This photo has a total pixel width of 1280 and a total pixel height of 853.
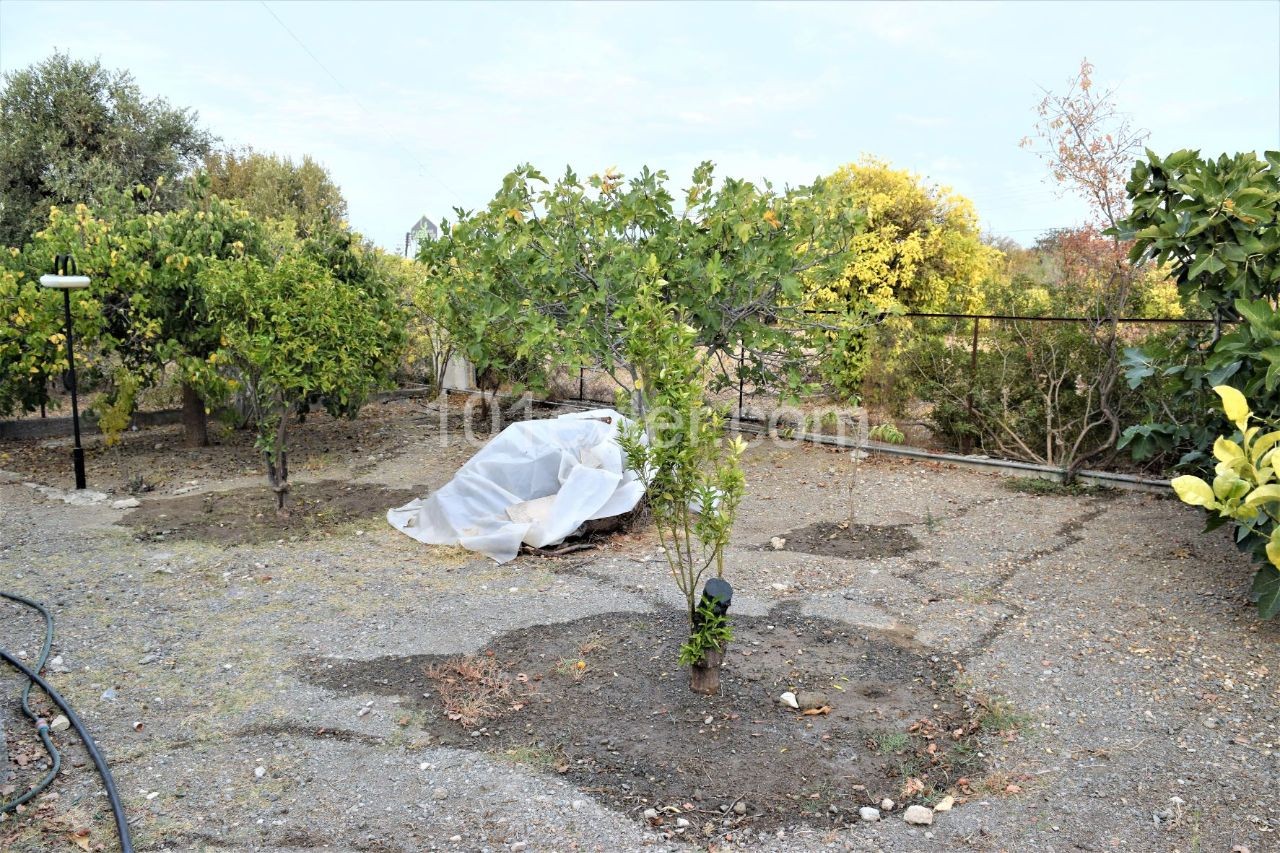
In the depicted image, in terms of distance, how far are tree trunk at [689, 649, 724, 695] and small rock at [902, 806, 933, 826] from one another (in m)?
1.08

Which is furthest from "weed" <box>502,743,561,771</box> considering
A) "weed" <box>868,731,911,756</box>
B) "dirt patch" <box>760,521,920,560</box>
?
"dirt patch" <box>760,521,920,560</box>

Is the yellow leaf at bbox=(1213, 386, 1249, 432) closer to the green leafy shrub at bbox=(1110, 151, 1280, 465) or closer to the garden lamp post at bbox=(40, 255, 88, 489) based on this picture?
the green leafy shrub at bbox=(1110, 151, 1280, 465)

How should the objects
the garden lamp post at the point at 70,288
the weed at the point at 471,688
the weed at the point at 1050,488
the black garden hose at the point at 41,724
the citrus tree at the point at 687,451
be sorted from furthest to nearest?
1. the weed at the point at 1050,488
2. the garden lamp post at the point at 70,288
3. the weed at the point at 471,688
4. the citrus tree at the point at 687,451
5. the black garden hose at the point at 41,724

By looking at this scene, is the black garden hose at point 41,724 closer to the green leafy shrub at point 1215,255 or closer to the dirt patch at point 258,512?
the dirt patch at point 258,512

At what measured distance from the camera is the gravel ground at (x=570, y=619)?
329 cm

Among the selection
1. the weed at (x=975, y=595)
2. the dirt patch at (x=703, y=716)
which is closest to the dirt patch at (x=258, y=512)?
the dirt patch at (x=703, y=716)

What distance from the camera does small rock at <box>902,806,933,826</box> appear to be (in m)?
3.28

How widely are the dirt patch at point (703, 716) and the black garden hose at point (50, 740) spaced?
102cm

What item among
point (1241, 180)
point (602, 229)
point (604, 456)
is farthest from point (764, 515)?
point (1241, 180)

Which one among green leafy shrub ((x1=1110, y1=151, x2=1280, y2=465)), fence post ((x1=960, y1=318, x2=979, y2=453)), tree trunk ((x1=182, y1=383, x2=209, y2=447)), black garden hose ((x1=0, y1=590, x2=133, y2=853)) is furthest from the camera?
tree trunk ((x1=182, y1=383, x2=209, y2=447))

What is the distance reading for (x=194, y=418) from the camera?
10359 millimetres

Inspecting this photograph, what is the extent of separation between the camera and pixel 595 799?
346cm

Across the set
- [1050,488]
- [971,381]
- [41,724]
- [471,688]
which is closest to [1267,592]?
[1050,488]

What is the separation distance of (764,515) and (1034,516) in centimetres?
218
